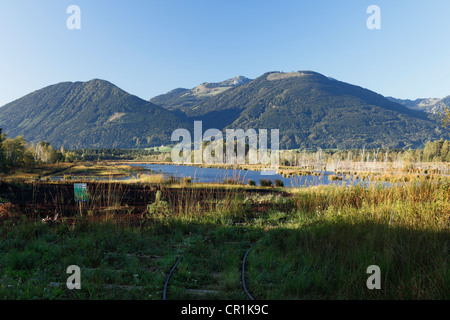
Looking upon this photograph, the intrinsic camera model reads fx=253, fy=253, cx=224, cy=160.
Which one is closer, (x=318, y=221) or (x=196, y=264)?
(x=196, y=264)

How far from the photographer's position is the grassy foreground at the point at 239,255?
3.12 m

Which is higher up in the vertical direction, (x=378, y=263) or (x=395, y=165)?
(x=395, y=165)

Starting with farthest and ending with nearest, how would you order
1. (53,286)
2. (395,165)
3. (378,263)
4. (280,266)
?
(395,165), (280,266), (378,263), (53,286)

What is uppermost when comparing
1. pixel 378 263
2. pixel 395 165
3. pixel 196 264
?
pixel 395 165

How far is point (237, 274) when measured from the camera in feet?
11.6

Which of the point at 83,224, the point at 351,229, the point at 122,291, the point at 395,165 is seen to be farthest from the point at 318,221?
the point at 83,224

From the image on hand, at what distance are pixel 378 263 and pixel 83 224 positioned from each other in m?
6.18

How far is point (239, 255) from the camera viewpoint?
4570 millimetres

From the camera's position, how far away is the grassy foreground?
10.2 ft

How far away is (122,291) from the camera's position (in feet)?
10.6

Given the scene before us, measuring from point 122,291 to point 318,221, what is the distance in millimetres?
4338
